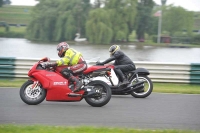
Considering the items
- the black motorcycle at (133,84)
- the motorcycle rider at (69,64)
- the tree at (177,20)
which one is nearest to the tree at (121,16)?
the tree at (177,20)

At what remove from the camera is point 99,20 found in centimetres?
1538

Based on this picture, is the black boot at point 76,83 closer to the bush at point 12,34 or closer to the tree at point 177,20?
the bush at point 12,34

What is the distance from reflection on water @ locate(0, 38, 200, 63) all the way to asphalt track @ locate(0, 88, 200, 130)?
3236 mm

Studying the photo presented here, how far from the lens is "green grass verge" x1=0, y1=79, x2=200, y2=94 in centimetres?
1202

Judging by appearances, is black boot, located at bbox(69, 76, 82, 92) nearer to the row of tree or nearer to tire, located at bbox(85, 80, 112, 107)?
tire, located at bbox(85, 80, 112, 107)

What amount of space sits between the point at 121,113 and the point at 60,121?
152cm

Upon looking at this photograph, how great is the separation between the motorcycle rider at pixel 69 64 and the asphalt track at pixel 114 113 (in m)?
0.63

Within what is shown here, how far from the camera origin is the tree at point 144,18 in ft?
49.2

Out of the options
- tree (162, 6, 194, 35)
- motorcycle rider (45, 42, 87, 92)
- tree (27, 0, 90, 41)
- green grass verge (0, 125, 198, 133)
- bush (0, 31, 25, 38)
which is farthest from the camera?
tree (27, 0, 90, 41)

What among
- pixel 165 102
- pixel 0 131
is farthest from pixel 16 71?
pixel 0 131

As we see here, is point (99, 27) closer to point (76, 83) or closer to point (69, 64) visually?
point (69, 64)

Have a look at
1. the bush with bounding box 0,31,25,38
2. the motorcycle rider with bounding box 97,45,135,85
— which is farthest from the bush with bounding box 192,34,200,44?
the bush with bounding box 0,31,25,38

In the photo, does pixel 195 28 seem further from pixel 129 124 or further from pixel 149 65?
pixel 129 124

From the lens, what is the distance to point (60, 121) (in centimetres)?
730
